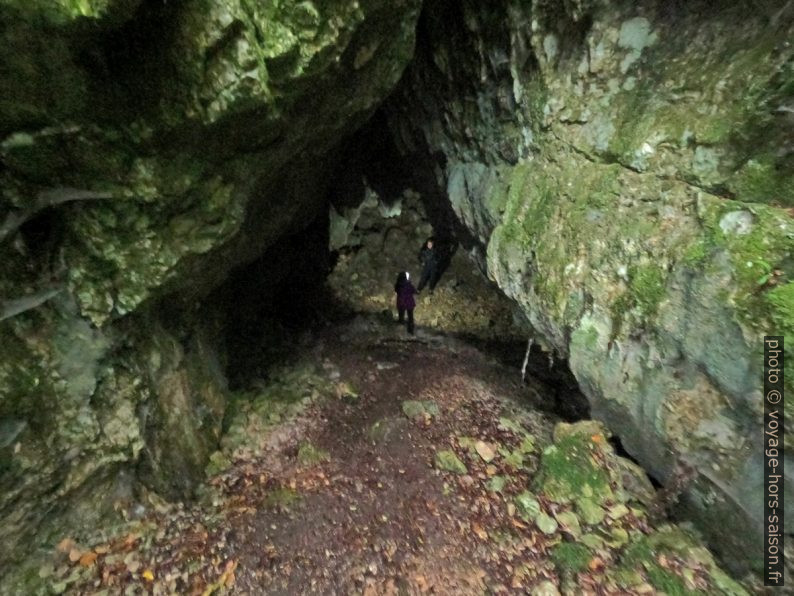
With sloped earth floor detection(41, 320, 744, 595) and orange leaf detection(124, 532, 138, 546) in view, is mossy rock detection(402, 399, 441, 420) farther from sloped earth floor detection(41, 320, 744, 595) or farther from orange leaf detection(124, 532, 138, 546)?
orange leaf detection(124, 532, 138, 546)

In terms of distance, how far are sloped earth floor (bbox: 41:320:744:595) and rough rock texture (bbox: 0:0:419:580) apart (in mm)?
759

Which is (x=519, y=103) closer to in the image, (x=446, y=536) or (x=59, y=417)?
(x=446, y=536)

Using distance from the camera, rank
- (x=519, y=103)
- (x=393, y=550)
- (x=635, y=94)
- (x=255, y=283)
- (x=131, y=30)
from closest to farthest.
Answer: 1. (x=131, y=30)
2. (x=393, y=550)
3. (x=635, y=94)
4. (x=519, y=103)
5. (x=255, y=283)

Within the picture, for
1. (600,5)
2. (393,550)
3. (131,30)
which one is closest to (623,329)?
(393,550)

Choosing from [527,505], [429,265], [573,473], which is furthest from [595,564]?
[429,265]

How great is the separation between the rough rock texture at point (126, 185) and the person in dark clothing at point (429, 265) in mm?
6389

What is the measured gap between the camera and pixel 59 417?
5.02 meters

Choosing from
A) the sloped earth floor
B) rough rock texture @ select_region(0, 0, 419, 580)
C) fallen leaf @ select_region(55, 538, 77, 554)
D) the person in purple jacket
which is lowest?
the sloped earth floor

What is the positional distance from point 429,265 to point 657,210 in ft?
25.1

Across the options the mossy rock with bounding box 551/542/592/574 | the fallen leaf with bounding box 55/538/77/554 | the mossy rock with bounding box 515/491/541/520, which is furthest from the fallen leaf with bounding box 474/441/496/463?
the fallen leaf with bounding box 55/538/77/554

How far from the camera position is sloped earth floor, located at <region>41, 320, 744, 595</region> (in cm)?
519

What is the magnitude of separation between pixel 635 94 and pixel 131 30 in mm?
6320

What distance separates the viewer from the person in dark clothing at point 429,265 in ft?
41.8

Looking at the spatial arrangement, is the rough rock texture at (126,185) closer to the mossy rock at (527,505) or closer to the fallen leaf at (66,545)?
the fallen leaf at (66,545)
